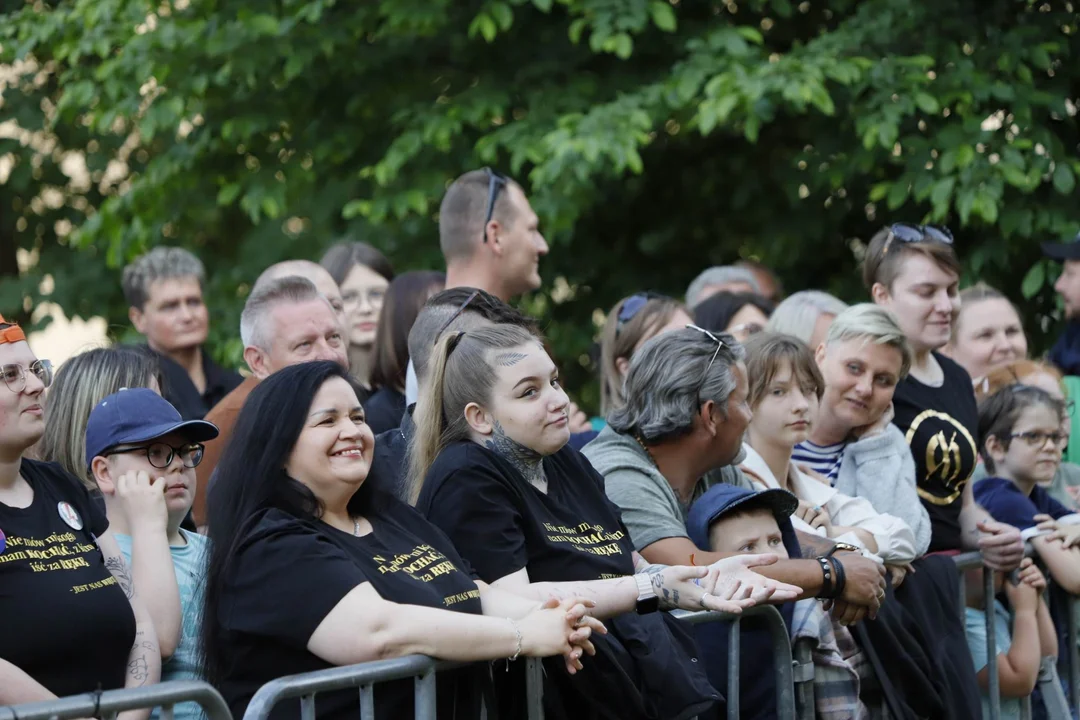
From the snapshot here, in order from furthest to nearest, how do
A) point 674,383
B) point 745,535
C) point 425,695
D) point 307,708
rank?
point 674,383 < point 745,535 < point 425,695 < point 307,708

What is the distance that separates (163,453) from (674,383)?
152cm

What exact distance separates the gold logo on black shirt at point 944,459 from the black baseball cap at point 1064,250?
7.19 ft

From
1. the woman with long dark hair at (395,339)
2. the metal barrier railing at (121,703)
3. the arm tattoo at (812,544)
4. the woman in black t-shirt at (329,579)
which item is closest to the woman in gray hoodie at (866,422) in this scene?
the arm tattoo at (812,544)

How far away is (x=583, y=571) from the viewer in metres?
3.78

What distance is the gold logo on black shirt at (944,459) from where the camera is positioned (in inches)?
211

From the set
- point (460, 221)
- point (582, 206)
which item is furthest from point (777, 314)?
point (582, 206)

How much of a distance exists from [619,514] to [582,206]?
3953mm

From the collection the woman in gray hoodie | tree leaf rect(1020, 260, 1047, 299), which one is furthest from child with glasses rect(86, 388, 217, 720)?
tree leaf rect(1020, 260, 1047, 299)

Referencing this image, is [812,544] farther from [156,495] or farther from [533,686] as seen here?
[156,495]

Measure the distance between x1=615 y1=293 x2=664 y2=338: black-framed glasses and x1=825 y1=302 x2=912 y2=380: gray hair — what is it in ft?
2.86

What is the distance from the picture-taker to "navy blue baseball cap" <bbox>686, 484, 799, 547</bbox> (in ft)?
14.1

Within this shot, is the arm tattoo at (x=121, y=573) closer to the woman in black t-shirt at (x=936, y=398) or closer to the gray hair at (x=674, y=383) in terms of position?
the gray hair at (x=674, y=383)

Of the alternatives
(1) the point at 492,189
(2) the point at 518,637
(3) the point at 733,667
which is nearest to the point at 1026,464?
(3) the point at 733,667

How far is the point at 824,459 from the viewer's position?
5.36m
